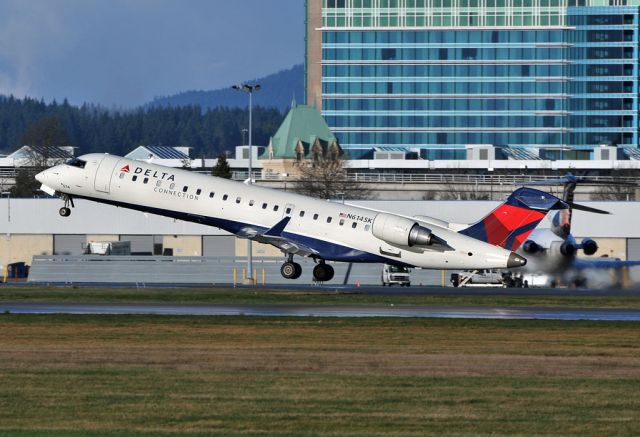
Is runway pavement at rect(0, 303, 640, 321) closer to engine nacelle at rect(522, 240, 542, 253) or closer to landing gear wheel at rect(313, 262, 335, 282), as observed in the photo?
landing gear wheel at rect(313, 262, 335, 282)

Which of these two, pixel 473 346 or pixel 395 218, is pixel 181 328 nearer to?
pixel 473 346

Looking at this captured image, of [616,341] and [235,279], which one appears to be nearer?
[616,341]

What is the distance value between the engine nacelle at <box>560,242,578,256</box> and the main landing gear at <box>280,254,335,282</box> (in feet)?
47.5

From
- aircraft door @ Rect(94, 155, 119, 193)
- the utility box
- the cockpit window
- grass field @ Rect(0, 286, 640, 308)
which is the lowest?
grass field @ Rect(0, 286, 640, 308)

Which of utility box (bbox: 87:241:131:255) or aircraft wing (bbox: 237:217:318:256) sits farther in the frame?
utility box (bbox: 87:241:131:255)

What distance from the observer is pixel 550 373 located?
33438mm

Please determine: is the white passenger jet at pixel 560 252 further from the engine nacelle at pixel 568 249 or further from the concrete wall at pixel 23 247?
the concrete wall at pixel 23 247

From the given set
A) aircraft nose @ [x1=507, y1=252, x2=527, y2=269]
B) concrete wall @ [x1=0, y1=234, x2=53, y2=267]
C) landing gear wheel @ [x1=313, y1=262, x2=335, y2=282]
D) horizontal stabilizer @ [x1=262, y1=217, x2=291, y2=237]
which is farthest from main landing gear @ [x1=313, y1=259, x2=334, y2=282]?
concrete wall @ [x1=0, y1=234, x2=53, y2=267]

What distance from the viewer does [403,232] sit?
58.0 meters

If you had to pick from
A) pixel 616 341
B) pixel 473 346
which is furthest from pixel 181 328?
pixel 616 341

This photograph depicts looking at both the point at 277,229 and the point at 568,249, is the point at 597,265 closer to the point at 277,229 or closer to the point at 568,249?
the point at 568,249

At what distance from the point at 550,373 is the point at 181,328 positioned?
1418 centimetres

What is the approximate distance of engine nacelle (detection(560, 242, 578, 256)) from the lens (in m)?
69.4

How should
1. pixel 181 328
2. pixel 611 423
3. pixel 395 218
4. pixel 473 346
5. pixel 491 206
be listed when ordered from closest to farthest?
pixel 611 423
pixel 473 346
pixel 181 328
pixel 395 218
pixel 491 206
